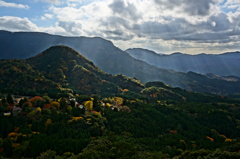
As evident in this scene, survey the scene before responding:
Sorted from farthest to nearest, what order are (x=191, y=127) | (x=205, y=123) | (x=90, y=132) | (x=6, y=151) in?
(x=205, y=123) < (x=191, y=127) < (x=90, y=132) < (x=6, y=151)

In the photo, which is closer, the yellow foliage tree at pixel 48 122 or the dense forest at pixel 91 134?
the dense forest at pixel 91 134

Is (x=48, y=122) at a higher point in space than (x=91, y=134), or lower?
higher

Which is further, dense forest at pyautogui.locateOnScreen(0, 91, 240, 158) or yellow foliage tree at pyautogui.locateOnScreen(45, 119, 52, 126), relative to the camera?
yellow foliage tree at pyautogui.locateOnScreen(45, 119, 52, 126)

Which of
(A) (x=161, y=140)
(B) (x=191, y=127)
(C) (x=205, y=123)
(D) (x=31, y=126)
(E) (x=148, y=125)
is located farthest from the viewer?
(C) (x=205, y=123)

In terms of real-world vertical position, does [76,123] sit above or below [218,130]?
above

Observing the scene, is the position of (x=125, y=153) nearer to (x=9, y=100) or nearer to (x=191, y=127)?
(x=9, y=100)

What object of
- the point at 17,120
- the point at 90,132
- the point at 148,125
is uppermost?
the point at 17,120

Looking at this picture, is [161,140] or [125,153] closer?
[125,153]

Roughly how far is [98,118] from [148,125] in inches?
1860

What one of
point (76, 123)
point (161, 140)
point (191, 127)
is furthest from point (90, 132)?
point (191, 127)

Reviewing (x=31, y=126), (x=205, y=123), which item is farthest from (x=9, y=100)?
(x=205, y=123)

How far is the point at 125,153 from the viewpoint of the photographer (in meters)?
68.6

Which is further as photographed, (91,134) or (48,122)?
(91,134)

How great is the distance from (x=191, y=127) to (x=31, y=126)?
463ft
